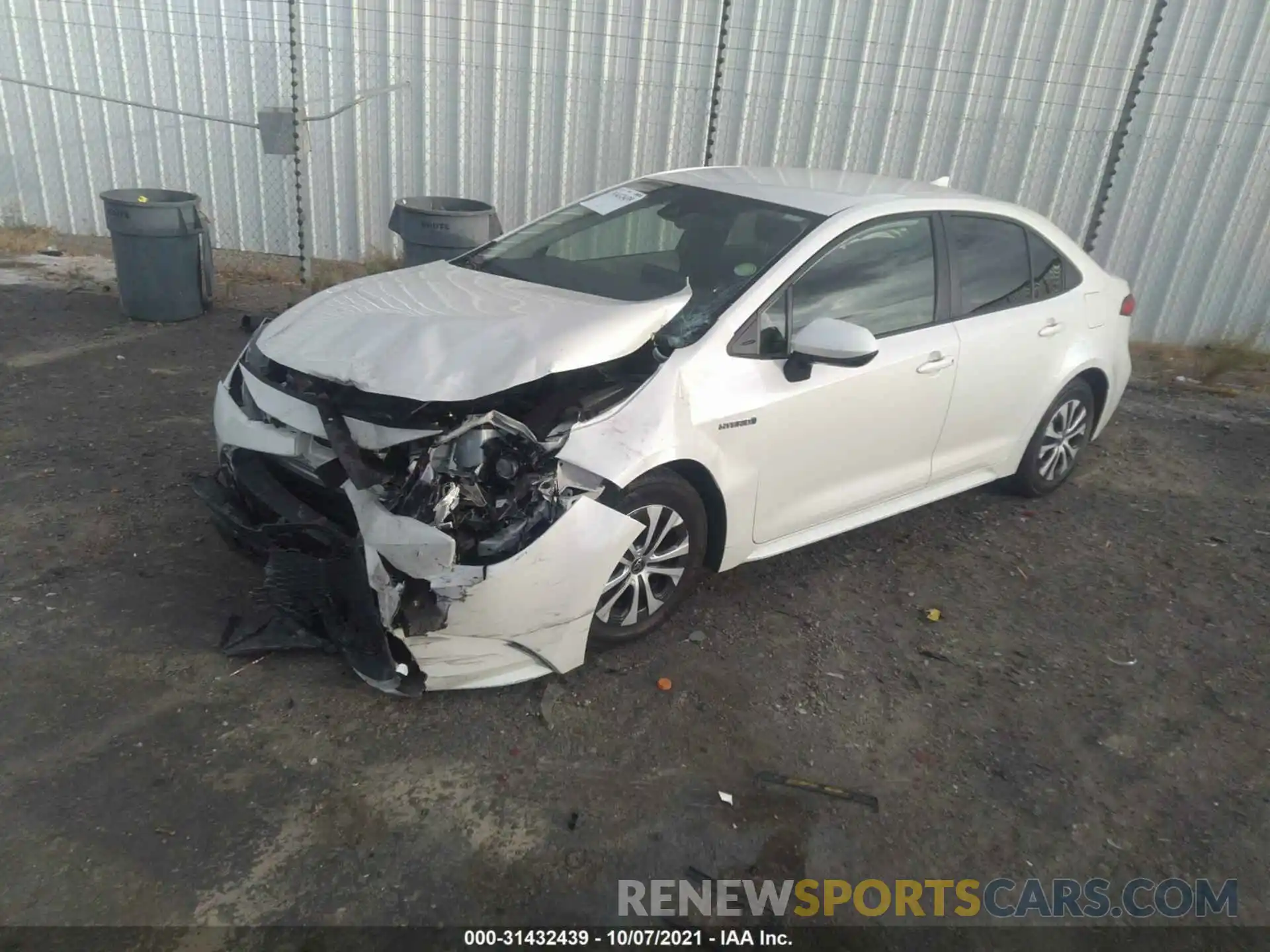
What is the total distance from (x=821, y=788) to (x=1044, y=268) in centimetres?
308

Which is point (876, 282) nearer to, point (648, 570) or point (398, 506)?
point (648, 570)

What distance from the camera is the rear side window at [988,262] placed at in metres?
4.24

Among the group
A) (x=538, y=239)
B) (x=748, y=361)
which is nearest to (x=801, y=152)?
(x=538, y=239)

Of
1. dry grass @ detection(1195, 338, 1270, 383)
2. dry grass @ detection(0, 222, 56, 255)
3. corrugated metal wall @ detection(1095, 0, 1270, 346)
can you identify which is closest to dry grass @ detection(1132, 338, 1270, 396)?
dry grass @ detection(1195, 338, 1270, 383)

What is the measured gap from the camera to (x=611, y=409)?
3143 mm

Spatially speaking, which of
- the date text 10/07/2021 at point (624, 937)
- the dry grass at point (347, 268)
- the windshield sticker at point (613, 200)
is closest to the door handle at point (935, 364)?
the windshield sticker at point (613, 200)

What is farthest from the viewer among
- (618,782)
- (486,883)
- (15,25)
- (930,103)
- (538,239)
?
(15,25)

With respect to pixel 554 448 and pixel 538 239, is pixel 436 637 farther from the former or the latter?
pixel 538 239

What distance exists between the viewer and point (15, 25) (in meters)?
9.21

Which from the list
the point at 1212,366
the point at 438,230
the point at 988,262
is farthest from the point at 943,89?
the point at 438,230

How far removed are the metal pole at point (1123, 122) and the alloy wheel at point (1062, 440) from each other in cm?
359

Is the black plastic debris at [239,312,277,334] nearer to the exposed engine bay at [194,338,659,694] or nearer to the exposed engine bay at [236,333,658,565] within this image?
the exposed engine bay at [194,338,659,694]

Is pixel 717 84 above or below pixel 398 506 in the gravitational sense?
above

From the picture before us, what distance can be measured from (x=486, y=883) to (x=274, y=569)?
1.26 meters
